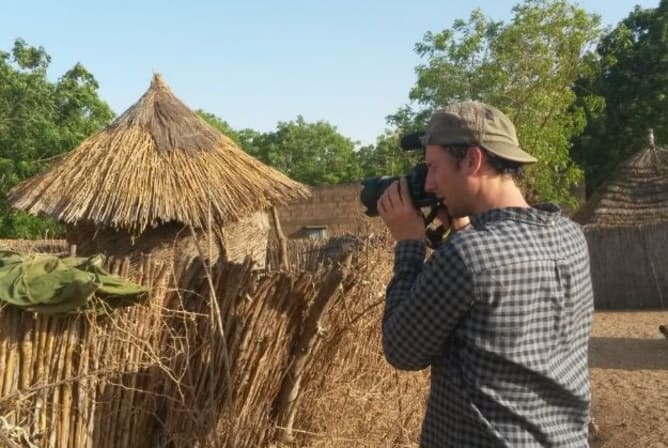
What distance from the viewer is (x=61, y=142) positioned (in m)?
14.4

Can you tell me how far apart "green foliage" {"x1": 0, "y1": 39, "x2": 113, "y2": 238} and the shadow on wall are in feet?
33.8

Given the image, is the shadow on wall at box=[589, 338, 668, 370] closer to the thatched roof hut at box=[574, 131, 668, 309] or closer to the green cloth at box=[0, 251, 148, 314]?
the thatched roof hut at box=[574, 131, 668, 309]

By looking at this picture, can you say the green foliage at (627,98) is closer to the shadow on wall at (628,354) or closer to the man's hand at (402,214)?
the shadow on wall at (628,354)

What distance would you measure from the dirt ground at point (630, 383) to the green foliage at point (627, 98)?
8144 mm

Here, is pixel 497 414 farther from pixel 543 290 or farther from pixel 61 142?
pixel 61 142

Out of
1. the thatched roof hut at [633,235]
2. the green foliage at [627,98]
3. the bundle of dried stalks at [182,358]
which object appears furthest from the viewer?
the green foliage at [627,98]

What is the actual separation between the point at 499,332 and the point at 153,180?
537 centimetres

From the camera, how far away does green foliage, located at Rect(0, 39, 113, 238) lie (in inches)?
563

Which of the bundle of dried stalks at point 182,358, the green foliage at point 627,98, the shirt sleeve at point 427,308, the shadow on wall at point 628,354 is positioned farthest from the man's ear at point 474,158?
the green foliage at point 627,98

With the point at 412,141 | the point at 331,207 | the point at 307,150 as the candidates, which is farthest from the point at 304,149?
the point at 412,141

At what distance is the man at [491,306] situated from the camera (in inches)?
65.6

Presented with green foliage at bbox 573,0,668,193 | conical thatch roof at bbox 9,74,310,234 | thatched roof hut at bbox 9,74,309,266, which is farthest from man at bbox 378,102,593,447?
green foliage at bbox 573,0,668,193

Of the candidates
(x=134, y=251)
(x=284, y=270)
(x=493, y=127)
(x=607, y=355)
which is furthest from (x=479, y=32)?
(x=493, y=127)

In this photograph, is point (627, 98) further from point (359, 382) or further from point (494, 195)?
point (494, 195)
